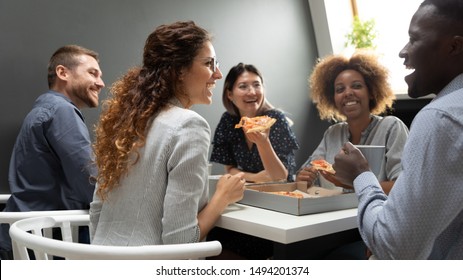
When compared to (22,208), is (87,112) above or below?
above

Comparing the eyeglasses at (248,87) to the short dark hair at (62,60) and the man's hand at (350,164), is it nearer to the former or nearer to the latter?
the short dark hair at (62,60)

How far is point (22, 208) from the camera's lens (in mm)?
1865

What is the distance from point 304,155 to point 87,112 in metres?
1.87

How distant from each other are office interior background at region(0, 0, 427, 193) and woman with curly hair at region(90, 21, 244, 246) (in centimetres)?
111

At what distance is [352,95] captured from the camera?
7.41 ft

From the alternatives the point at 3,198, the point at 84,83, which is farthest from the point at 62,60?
the point at 3,198

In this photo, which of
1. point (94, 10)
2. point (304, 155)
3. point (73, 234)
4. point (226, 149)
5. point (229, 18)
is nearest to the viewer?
point (73, 234)

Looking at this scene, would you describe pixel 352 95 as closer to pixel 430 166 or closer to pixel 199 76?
pixel 199 76

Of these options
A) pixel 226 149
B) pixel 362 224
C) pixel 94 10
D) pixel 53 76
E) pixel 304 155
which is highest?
pixel 94 10

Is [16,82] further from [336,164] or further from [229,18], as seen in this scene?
[336,164]

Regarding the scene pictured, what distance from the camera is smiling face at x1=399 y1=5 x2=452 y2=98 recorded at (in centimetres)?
97

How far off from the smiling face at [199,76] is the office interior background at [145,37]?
1253 millimetres
